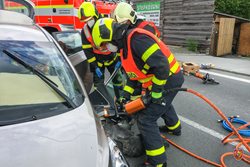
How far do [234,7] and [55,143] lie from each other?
20.5 metres

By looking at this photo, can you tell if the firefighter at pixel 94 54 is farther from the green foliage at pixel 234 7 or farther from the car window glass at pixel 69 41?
the green foliage at pixel 234 7

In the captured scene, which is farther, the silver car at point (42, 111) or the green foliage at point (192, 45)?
the green foliage at point (192, 45)

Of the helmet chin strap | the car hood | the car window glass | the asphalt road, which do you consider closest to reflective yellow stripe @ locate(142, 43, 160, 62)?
the helmet chin strap

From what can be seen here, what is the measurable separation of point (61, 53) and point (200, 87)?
14.1 ft

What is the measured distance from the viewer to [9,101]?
198 cm

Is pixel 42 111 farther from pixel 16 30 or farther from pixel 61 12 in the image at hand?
pixel 61 12

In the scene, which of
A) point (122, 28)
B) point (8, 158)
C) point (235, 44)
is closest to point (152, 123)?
point (122, 28)

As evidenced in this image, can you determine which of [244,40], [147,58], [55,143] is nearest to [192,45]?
[244,40]

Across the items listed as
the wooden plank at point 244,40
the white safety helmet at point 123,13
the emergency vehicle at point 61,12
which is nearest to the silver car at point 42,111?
the white safety helmet at point 123,13

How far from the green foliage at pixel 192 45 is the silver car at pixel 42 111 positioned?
9.49 meters

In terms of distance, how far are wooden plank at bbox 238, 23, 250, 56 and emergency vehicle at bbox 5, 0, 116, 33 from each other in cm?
568

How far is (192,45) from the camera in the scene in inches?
452

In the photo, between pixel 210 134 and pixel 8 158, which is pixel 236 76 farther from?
pixel 8 158

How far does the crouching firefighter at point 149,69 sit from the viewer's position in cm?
259
